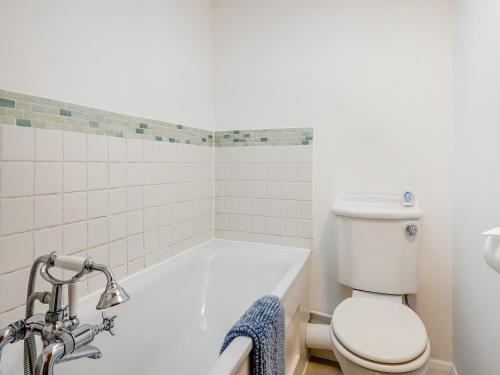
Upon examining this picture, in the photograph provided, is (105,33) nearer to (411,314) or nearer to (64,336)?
(64,336)

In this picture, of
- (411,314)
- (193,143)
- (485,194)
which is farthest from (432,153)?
(193,143)

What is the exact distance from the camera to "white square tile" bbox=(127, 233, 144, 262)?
1366mm

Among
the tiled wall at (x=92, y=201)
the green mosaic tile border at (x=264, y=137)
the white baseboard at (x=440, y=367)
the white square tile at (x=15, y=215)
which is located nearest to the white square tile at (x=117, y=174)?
the tiled wall at (x=92, y=201)

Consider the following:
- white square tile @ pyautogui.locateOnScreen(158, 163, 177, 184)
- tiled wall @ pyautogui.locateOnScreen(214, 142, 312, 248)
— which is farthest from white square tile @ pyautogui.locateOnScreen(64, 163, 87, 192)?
tiled wall @ pyautogui.locateOnScreen(214, 142, 312, 248)

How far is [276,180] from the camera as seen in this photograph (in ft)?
6.18

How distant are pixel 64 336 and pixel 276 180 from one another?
139 centimetres

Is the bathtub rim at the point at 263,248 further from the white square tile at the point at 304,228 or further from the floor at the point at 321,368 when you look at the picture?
the floor at the point at 321,368

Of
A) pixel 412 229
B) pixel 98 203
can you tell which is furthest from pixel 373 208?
pixel 98 203

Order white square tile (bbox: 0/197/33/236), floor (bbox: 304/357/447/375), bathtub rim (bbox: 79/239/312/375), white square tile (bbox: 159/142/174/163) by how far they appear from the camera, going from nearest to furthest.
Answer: bathtub rim (bbox: 79/239/312/375)
white square tile (bbox: 0/197/33/236)
white square tile (bbox: 159/142/174/163)
floor (bbox: 304/357/447/375)

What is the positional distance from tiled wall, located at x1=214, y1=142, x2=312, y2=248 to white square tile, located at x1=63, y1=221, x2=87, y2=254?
973 millimetres

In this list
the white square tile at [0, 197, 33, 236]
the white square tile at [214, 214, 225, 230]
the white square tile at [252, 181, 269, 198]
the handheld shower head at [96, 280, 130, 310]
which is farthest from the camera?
the white square tile at [214, 214, 225, 230]

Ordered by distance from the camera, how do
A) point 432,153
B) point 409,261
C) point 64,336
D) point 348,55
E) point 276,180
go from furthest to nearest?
point 276,180, point 348,55, point 432,153, point 409,261, point 64,336

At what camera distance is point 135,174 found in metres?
1.39

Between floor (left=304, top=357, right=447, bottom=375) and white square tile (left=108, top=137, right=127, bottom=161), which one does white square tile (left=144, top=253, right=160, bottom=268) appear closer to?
white square tile (left=108, top=137, right=127, bottom=161)
